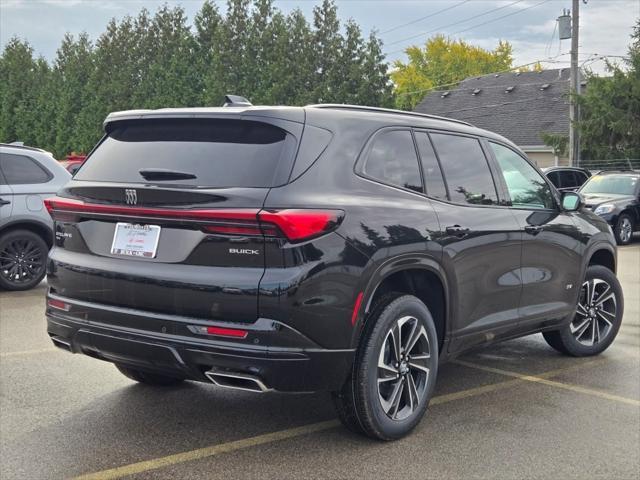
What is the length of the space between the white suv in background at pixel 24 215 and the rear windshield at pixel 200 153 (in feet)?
18.1

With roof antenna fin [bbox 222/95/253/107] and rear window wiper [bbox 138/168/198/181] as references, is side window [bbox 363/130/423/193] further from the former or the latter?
rear window wiper [bbox 138/168/198/181]

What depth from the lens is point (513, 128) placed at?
46.2 meters

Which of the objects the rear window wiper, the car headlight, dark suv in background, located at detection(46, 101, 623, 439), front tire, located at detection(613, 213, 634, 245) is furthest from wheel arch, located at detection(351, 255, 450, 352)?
front tire, located at detection(613, 213, 634, 245)

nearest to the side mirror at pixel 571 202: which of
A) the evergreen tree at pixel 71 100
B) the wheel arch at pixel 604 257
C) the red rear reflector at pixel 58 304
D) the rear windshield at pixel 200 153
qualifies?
the wheel arch at pixel 604 257

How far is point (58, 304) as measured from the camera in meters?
4.41

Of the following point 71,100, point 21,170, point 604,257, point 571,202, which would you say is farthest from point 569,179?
point 71,100

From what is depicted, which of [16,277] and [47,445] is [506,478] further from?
[16,277]

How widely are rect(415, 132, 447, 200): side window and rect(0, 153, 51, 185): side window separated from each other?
20.9 feet

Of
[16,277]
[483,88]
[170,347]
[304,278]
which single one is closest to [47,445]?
[170,347]

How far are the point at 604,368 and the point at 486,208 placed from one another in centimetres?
191

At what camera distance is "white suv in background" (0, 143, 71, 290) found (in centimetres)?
951

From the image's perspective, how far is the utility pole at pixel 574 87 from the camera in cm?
3016

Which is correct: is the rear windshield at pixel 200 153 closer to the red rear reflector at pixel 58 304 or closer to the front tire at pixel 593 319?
the red rear reflector at pixel 58 304

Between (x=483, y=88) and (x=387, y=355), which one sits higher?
(x=483, y=88)
